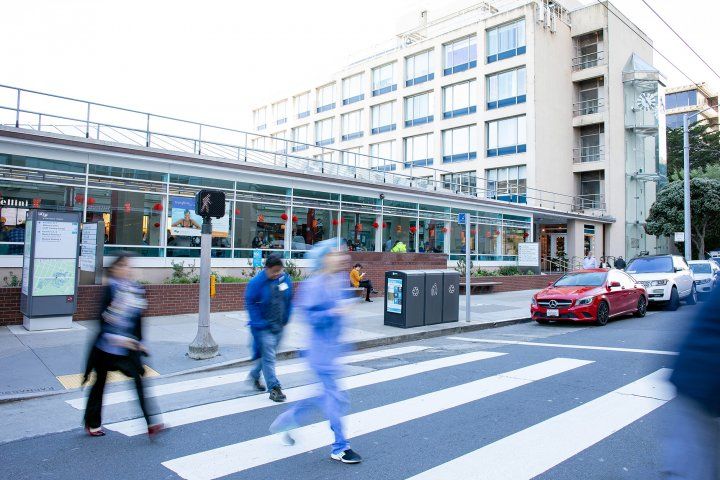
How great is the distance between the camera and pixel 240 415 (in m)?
6.04

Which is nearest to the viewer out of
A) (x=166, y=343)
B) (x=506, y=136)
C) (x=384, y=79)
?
(x=166, y=343)

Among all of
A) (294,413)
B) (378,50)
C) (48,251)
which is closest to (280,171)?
(48,251)

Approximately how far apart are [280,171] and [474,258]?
12.4 m

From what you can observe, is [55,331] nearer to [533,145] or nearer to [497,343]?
[497,343]

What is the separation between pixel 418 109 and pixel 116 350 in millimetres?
41939

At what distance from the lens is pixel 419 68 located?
4469 centimetres

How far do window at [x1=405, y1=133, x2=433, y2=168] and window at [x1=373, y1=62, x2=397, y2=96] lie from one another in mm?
5343

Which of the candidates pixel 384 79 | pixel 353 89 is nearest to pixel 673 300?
pixel 384 79

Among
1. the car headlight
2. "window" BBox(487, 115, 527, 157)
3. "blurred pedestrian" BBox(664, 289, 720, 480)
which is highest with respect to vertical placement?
"window" BBox(487, 115, 527, 157)

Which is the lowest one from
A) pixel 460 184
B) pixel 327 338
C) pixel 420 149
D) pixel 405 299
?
pixel 405 299

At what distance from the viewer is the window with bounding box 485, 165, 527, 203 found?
37156mm

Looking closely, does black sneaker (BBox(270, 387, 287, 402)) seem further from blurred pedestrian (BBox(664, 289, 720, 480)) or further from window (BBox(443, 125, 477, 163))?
window (BBox(443, 125, 477, 163))

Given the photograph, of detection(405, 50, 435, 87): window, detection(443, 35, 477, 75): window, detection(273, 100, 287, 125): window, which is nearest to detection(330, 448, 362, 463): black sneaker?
detection(443, 35, 477, 75): window

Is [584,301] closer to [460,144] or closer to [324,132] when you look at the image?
[460,144]
